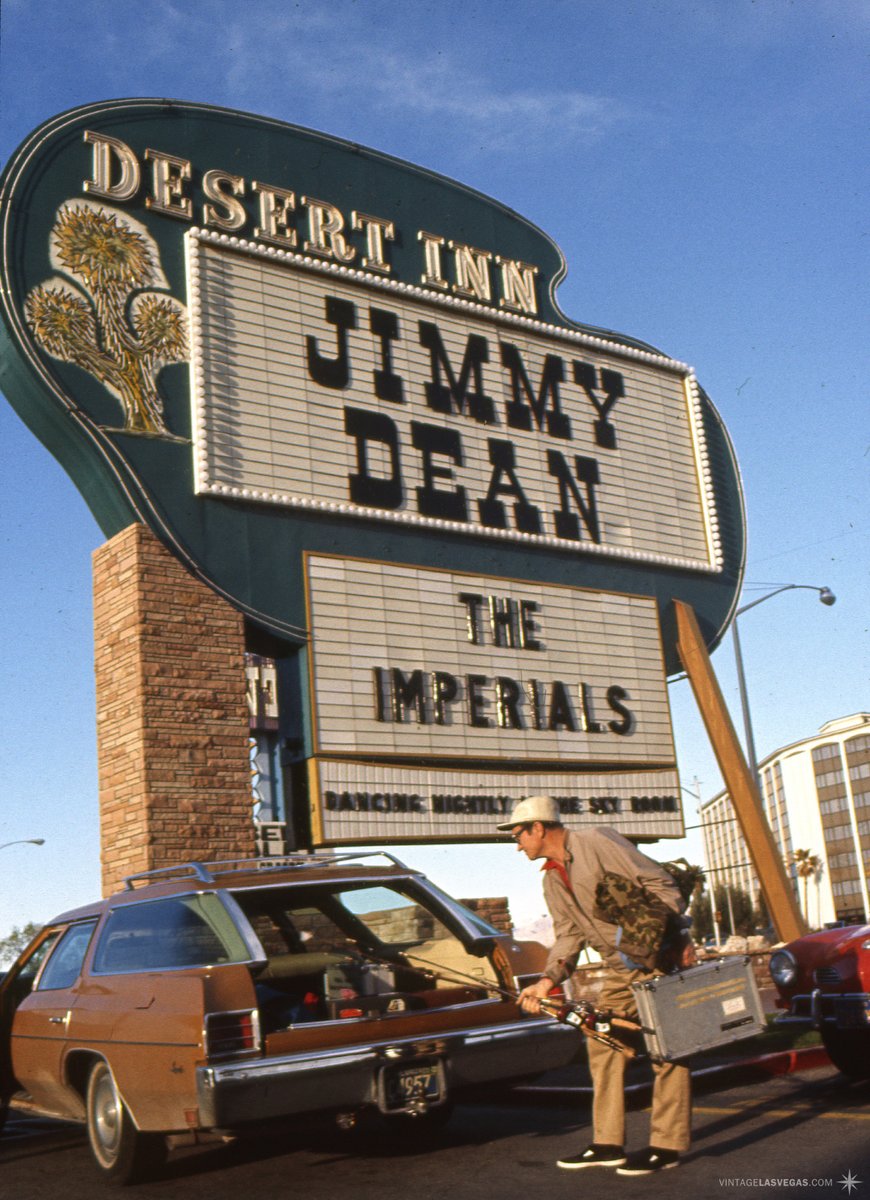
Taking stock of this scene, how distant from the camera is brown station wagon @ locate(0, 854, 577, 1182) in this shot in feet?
20.9

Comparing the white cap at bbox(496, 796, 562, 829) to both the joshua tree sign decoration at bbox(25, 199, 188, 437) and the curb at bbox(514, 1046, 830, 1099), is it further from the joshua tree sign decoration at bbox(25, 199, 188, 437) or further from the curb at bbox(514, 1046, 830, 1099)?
the joshua tree sign decoration at bbox(25, 199, 188, 437)

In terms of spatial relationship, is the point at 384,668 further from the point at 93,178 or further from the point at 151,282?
the point at 93,178

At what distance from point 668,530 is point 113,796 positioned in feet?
28.5

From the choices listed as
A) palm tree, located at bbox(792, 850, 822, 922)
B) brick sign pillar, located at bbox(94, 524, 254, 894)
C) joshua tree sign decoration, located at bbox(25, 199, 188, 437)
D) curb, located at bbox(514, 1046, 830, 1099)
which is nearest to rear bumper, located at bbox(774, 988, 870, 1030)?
curb, located at bbox(514, 1046, 830, 1099)

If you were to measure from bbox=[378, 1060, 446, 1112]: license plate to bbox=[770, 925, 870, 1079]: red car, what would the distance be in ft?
9.12

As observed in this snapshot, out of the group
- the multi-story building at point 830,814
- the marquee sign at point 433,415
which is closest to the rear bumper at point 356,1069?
the marquee sign at point 433,415

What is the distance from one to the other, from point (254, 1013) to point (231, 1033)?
0.15 m

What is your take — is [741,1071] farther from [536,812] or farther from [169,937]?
[169,937]

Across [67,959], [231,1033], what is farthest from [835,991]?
[67,959]

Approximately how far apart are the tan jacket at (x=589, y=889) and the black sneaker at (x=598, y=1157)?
0.78m

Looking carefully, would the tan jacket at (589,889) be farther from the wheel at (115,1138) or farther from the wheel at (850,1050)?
the wheel at (850,1050)

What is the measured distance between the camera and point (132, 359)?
44.9ft

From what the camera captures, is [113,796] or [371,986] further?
[113,796]

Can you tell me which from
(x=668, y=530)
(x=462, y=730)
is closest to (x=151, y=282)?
(x=462, y=730)
